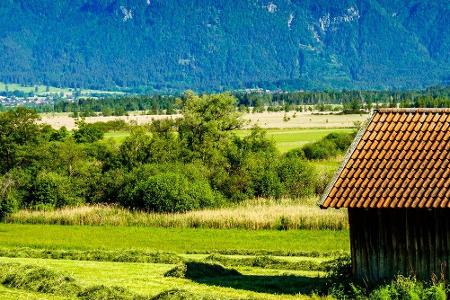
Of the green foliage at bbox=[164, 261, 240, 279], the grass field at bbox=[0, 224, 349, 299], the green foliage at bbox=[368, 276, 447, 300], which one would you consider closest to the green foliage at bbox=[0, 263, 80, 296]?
the grass field at bbox=[0, 224, 349, 299]

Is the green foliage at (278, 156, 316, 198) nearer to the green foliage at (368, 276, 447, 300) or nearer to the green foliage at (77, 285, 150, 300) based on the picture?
the green foliage at (77, 285, 150, 300)

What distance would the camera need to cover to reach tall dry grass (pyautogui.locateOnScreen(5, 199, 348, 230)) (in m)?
39.8

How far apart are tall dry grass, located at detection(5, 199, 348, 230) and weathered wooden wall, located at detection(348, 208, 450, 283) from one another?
17.3m

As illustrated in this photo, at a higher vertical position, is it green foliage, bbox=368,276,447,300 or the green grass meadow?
green foliage, bbox=368,276,447,300

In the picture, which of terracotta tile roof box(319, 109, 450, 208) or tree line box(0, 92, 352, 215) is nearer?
terracotta tile roof box(319, 109, 450, 208)

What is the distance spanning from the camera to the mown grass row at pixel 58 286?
20656mm

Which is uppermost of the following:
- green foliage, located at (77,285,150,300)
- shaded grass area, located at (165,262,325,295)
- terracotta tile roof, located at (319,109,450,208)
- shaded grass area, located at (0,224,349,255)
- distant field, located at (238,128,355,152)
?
terracotta tile roof, located at (319,109,450,208)

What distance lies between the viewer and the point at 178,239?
1491 inches

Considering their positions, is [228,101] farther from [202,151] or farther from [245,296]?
[245,296]

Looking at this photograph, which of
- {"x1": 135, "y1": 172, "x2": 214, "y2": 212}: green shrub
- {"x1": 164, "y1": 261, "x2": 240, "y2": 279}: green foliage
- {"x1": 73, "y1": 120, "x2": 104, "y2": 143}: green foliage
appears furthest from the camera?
{"x1": 73, "y1": 120, "x2": 104, "y2": 143}: green foliage

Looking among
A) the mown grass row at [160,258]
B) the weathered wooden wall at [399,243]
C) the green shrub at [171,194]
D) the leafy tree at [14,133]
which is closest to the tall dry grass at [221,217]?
the green shrub at [171,194]

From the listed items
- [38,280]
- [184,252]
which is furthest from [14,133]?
[38,280]

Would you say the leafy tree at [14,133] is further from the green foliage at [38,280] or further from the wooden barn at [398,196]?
the wooden barn at [398,196]

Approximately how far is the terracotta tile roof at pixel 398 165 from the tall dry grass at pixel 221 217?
17212mm
